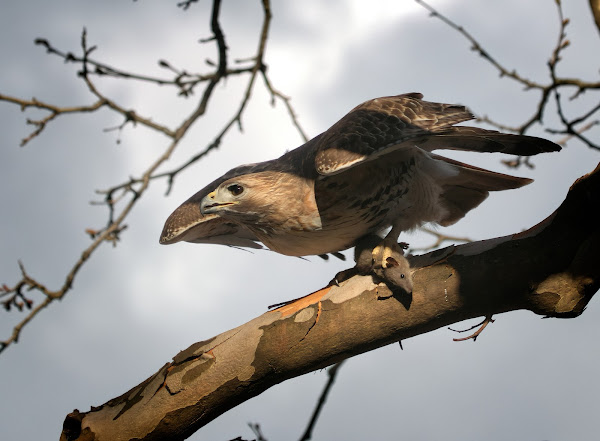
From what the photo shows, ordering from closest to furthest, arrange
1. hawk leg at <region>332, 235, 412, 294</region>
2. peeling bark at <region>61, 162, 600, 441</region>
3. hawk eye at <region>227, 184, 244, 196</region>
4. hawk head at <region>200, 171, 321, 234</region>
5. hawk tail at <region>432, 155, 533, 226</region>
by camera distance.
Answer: peeling bark at <region>61, 162, 600, 441</region>
hawk leg at <region>332, 235, 412, 294</region>
hawk head at <region>200, 171, 321, 234</region>
hawk tail at <region>432, 155, 533, 226</region>
hawk eye at <region>227, 184, 244, 196</region>

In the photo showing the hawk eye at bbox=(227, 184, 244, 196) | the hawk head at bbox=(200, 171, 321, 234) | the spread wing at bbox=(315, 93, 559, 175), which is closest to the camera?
the spread wing at bbox=(315, 93, 559, 175)

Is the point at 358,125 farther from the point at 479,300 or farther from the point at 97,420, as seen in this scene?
the point at 97,420

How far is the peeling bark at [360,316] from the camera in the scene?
2.63 metres

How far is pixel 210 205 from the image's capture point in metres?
3.67

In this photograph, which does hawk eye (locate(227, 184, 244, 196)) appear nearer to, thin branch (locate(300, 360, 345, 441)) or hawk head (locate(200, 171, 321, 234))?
hawk head (locate(200, 171, 321, 234))

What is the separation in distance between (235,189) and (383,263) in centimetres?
117

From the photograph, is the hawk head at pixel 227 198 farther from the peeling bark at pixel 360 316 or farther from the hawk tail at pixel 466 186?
the hawk tail at pixel 466 186

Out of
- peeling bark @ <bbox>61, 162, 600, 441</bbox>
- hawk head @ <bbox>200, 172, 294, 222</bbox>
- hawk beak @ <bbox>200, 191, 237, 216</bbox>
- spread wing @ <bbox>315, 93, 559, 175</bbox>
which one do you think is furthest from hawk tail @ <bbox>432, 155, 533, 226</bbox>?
hawk beak @ <bbox>200, 191, 237, 216</bbox>

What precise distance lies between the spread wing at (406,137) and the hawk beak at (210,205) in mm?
738

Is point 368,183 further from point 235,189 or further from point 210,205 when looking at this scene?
point 210,205

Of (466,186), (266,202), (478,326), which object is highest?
(266,202)

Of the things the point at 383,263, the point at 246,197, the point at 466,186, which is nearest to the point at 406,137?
the point at 383,263

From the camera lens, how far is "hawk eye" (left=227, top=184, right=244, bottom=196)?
145 inches

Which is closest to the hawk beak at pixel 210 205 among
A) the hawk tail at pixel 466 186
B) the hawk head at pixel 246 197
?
the hawk head at pixel 246 197
